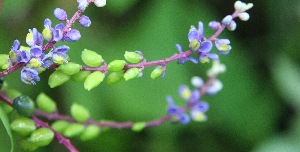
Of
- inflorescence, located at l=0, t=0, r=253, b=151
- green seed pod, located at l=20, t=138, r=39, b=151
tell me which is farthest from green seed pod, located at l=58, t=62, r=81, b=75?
green seed pod, located at l=20, t=138, r=39, b=151

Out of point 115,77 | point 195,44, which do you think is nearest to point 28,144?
point 115,77

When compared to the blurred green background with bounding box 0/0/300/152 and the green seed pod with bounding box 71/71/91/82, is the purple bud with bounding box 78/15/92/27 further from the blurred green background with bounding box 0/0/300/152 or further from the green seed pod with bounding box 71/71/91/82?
the blurred green background with bounding box 0/0/300/152

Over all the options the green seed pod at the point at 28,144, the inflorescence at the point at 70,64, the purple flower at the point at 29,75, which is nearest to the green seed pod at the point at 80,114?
the inflorescence at the point at 70,64

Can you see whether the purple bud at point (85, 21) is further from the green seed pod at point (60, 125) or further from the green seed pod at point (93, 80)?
the green seed pod at point (60, 125)

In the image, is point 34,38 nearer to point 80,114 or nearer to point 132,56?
point 132,56

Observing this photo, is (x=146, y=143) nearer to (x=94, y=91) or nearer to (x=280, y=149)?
(x=94, y=91)

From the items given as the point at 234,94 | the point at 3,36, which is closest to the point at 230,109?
the point at 234,94
